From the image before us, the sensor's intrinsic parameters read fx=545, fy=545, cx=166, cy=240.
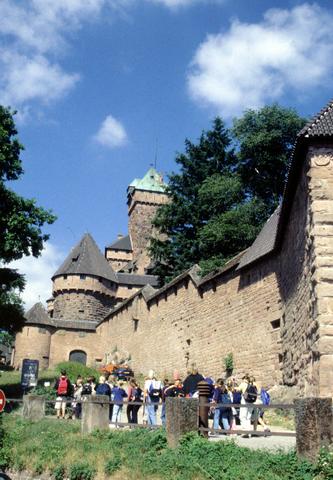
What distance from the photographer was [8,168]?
74.4 ft

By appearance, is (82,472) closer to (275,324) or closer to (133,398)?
(133,398)

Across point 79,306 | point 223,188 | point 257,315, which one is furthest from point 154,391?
point 79,306

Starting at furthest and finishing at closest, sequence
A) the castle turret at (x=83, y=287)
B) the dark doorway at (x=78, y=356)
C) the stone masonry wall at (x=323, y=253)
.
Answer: the castle turret at (x=83, y=287) → the dark doorway at (x=78, y=356) → the stone masonry wall at (x=323, y=253)

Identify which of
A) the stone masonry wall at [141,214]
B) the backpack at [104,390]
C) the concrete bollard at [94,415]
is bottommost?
the concrete bollard at [94,415]

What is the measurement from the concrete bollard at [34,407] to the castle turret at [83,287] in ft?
120

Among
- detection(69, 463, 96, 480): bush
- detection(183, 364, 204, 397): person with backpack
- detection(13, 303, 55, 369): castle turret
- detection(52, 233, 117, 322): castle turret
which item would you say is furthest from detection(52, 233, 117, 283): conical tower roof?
detection(69, 463, 96, 480): bush

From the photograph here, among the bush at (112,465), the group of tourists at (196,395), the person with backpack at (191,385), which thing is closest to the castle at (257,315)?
the group of tourists at (196,395)

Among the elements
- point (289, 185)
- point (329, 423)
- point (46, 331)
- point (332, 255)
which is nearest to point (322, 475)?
point (329, 423)

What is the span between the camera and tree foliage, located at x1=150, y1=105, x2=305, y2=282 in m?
29.5

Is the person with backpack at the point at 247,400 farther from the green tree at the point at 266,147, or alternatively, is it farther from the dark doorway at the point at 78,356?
the dark doorway at the point at 78,356

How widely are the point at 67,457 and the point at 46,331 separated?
36.8 m

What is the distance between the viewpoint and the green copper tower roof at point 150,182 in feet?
243

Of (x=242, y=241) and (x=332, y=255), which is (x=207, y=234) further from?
(x=332, y=255)

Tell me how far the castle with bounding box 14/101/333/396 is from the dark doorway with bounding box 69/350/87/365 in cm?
9
